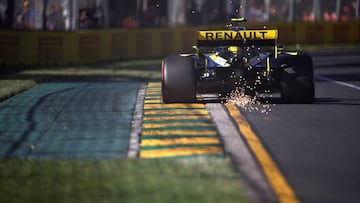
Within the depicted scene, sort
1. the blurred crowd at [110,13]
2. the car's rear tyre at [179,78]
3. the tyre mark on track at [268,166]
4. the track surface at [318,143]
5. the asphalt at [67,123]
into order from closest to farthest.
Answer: the tyre mark on track at [268,166] < the track surface at [318,143] < the asphalt at [67,123] < the car's rear tyre at [179,78] < the blurred crowd at [110,13]

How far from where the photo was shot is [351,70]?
26453 millimetres

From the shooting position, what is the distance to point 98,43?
32.3 meters

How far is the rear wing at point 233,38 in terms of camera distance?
14.8 m

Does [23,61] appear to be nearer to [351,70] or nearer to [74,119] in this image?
[351,70]

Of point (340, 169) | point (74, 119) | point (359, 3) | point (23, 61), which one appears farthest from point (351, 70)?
point (359, 3)

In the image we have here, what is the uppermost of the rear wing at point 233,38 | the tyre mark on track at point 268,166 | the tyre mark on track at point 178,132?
the rear wing at point 233,38

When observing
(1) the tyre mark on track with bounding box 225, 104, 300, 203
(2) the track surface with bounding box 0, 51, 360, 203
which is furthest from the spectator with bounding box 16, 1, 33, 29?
(1) the tyre mark on track with bounding box 225, 104, 300, 203

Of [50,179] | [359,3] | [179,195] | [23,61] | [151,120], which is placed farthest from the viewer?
[359,3]

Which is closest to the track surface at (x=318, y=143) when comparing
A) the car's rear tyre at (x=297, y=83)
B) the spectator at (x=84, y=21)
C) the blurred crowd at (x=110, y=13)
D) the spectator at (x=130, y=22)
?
the car's rear tyre at (x=297, y=83)

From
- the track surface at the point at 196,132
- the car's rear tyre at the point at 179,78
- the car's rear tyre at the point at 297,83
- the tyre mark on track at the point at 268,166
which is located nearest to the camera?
the tyre mark on track at the point at 268,166

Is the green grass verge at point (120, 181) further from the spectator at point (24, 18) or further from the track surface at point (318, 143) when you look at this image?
the spectator at point (24, 18)

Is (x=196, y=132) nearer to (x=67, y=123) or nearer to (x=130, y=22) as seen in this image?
(x=67, y=123)

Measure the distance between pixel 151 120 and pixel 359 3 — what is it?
43.1 m

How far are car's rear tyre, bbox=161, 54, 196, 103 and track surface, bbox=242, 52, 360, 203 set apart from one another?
1353mm
